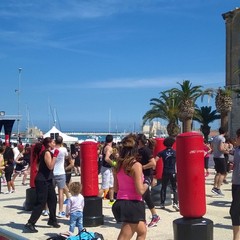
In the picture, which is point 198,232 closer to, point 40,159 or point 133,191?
point 133,191

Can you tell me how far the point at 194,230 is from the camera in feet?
18.8

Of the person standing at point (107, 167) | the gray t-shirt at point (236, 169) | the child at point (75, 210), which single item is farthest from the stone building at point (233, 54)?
the gray t-shirt at point (236, 169)

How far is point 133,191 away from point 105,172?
17.3ft

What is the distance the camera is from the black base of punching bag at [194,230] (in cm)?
573

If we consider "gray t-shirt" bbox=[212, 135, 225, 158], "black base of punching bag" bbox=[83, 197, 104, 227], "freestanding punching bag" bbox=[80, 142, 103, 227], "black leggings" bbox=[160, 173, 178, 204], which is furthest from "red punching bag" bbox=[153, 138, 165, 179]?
"black base of punching bag" bbox=[83, 197, 104, 227]

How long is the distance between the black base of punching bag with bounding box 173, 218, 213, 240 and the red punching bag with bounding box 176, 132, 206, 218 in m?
0.12

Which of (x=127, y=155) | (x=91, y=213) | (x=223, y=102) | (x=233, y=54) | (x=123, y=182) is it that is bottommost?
(x=91, y=213)

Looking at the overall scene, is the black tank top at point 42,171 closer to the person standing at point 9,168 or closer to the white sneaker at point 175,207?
the white sneaker at point 175,207

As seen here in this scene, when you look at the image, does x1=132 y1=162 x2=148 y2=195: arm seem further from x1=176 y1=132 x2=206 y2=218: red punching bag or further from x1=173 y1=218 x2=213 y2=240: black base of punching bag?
x1=173 y1=218 x2=213 y2=240: black base of punching bag

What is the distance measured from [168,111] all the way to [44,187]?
121ft

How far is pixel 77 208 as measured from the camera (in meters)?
7.41

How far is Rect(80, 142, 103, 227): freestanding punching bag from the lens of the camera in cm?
836

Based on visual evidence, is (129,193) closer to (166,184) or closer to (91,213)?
(91,213)

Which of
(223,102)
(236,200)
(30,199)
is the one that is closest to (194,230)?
(236,200)
